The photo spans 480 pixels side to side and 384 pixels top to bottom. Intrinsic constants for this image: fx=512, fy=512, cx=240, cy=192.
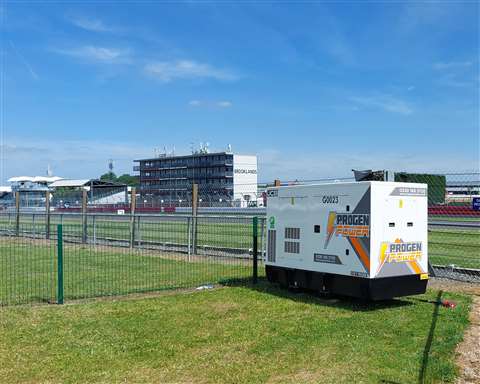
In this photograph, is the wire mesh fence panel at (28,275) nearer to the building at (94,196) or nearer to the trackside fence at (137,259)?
the trackside fence at (137,259)

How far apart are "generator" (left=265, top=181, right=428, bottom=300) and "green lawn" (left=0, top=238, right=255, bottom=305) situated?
2.74 m

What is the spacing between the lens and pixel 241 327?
7.29 metres

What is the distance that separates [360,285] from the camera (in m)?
8.20

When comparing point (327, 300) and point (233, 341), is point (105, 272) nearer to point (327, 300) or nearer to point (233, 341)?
point (327, 300)

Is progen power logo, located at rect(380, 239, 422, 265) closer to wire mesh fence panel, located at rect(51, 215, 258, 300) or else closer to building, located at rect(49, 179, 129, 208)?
wire mesh fence panel, located at rect(51, 215, 258, 300)

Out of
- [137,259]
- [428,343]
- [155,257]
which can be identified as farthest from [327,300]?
[137,259]

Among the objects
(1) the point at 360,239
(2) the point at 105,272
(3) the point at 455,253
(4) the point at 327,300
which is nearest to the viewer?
(1) the point at 360,239

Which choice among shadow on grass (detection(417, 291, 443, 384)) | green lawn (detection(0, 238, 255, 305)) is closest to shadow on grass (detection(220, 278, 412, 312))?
shadow on grass (detection(417, 291, 443, 384))

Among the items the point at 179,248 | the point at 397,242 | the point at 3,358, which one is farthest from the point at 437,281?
the point at 3,358

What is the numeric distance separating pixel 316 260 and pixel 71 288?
5150mm

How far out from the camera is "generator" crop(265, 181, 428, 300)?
26.7 ft

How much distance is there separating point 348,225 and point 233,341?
2961 millimetres

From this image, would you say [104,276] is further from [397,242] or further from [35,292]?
[397,242]

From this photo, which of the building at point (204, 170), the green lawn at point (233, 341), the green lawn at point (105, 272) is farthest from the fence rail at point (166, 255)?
the building at point (204, 170)
